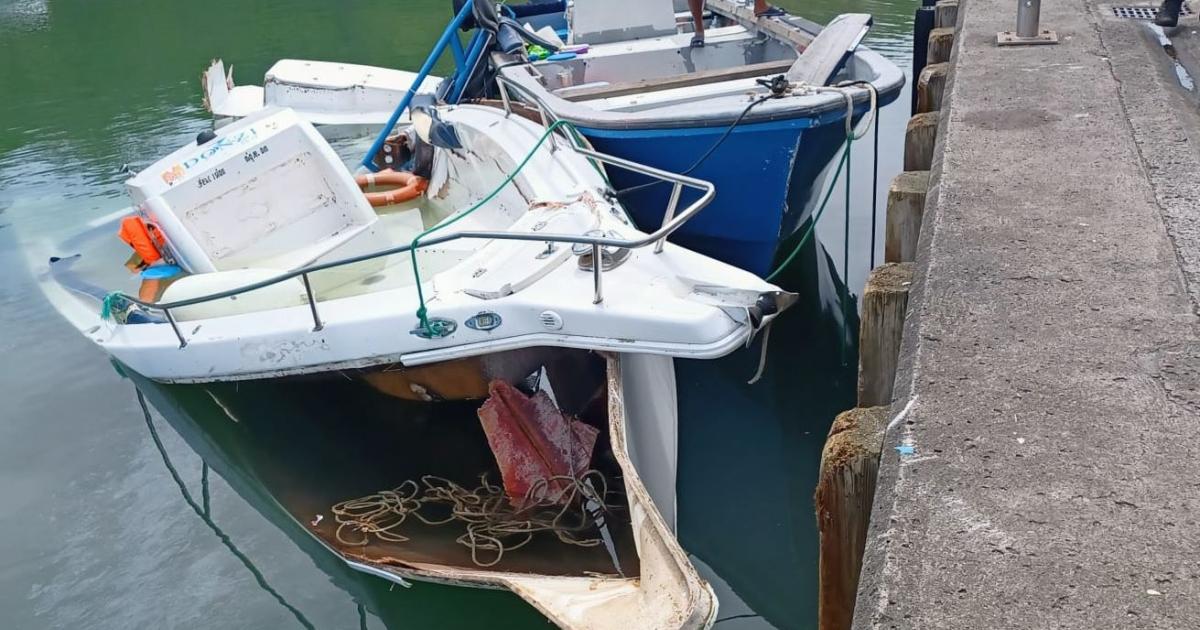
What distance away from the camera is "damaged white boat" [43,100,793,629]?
3.67m

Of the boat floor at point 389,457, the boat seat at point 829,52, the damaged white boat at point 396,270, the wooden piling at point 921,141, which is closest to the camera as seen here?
the damaged white boat at point 396,270

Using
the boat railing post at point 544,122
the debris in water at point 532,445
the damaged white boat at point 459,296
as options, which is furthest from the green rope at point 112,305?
the boat railing post at point 544,122

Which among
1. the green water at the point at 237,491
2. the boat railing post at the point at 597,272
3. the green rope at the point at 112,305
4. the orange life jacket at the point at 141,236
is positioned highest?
the boat railing post at the point at 597,272

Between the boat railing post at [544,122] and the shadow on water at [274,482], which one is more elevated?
the boat railing post at [544,122]

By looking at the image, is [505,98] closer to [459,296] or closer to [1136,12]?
[459,296]

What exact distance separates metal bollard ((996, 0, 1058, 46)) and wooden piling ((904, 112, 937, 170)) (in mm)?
1195

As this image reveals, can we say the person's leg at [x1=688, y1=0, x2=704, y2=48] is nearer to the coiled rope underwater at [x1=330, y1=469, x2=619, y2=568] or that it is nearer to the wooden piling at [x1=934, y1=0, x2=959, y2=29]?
the wooden piling at [x1=934, y1=0, x2=959, y2=29]

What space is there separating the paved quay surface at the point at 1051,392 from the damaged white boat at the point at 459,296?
0.87 m

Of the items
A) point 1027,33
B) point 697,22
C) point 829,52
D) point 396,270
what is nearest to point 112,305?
point 396,270

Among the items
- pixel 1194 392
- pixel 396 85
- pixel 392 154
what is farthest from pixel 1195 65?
pixel 396 85

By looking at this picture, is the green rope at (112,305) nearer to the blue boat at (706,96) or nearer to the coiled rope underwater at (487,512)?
the coiled rope underwater at (487,512)

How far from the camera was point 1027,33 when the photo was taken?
546 centimetres

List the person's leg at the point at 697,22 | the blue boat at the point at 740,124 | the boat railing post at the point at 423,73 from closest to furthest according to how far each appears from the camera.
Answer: the blue boat at the point at 740,124 → the boat railing post at the point at 423,73 → the person's leg at the point at 697,22

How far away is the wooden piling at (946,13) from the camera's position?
24.8 ft
